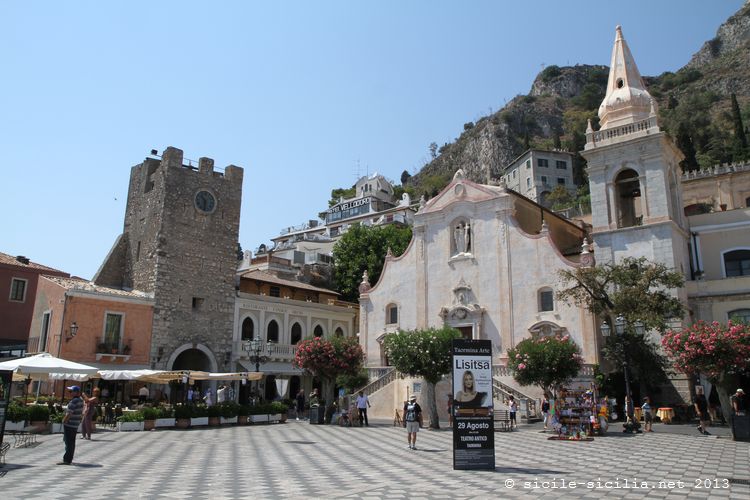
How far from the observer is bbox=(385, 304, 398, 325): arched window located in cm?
4102

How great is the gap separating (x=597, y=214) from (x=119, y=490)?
3020 centimetres

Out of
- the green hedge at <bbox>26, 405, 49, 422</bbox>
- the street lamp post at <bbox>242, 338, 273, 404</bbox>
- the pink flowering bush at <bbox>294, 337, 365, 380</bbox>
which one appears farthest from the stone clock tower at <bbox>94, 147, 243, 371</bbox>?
the green hedge at <bbox>26, 405, 49, 422</bbox>

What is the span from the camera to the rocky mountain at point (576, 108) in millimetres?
110062

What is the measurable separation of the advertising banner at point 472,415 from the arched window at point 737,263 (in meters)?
26.4

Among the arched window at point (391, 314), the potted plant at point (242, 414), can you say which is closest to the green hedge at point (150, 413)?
the potted plant at point (242, 414)

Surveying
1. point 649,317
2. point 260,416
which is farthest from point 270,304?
point 649,317

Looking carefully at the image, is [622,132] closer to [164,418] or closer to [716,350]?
[716,350]

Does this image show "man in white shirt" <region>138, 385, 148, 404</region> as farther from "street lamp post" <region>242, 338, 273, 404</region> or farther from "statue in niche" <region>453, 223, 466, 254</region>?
"statue in niche" <region>453, 223, 466, 254</region>

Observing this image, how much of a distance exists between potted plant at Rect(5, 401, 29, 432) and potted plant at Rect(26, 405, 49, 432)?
17cm

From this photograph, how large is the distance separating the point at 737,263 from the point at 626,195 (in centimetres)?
724

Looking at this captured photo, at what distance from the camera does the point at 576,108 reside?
138m

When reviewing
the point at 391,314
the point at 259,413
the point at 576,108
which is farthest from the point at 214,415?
the point at 576,108

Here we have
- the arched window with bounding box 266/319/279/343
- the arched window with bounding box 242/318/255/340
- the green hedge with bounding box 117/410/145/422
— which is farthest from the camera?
the arched window with bounding box 266/319/279/343

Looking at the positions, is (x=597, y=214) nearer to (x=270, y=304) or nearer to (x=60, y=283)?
(x=270, y=304)
